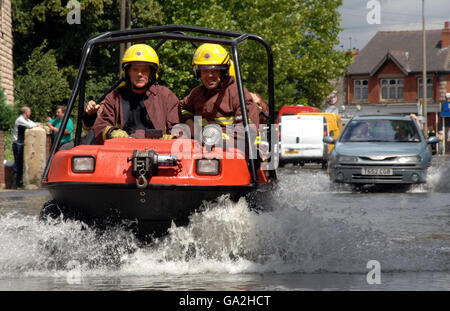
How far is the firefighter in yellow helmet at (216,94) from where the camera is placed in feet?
26.4

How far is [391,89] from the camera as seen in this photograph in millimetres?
85250

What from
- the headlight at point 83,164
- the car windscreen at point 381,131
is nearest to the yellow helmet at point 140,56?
the headlight at point 83,164

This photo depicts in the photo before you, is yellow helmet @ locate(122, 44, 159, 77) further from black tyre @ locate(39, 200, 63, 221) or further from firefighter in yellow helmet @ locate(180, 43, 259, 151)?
black tyre @ locate(39, 200, 63, 221)

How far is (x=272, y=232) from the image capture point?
764 centimetres

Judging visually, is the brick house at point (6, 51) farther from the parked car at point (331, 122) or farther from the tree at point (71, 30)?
the parked car at point (331, 122)

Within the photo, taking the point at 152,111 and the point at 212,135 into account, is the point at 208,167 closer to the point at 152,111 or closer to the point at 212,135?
the point at 212,135

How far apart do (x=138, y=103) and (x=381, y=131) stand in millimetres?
10897

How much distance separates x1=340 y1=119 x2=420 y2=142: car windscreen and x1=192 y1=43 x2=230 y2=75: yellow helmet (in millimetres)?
10572

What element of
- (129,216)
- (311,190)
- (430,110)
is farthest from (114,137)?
(430,110)

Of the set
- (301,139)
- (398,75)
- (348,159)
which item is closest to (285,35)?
(301,139)

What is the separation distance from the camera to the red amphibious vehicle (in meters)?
7.10

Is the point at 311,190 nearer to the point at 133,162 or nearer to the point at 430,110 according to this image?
the point at 133,162

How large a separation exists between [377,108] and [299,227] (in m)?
78.7

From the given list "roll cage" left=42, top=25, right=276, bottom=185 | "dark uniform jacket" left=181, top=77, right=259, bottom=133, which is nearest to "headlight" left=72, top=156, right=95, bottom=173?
"roll cage" left=42, top=25, right=276, bottom=185
